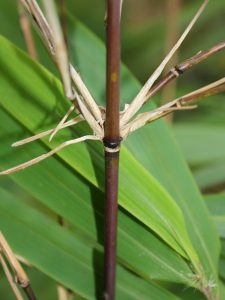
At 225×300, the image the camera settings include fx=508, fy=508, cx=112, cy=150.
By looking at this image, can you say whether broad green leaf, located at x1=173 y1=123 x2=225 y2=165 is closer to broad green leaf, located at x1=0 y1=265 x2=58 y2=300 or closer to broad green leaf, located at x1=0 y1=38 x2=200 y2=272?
broad green leaf, located at x1=0 y1=38 x2=200 y2=272

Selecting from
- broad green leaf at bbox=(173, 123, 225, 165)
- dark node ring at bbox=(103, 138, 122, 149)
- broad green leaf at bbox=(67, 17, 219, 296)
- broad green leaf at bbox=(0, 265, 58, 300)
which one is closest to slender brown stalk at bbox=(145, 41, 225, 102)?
dark node ring at bbox=(103, 138, 122, 149)

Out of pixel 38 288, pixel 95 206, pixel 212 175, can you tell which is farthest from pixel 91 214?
pixel 38 288

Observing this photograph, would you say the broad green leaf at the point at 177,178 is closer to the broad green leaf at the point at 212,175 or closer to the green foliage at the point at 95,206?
the green foliage at the point at 95,206

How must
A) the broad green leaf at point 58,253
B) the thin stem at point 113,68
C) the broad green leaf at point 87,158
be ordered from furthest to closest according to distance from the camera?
the broad green leaf at point 58,253
the broad green leaf at point 87,158
the thin stem at point 113,68

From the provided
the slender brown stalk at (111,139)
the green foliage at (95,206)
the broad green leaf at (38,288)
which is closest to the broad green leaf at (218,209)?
the green foliage at (95,206)

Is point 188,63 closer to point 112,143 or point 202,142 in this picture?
point 112,143

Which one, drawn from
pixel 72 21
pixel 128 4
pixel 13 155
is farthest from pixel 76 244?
pixel 128 4
